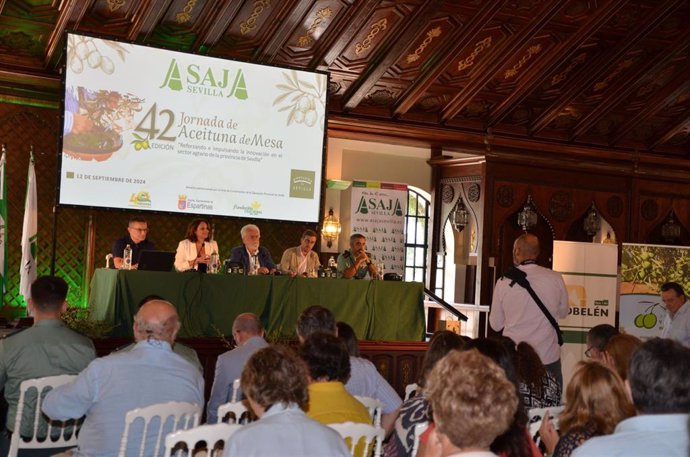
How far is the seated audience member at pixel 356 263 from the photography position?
871cm

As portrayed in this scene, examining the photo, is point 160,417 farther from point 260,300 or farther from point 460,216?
point 460,216

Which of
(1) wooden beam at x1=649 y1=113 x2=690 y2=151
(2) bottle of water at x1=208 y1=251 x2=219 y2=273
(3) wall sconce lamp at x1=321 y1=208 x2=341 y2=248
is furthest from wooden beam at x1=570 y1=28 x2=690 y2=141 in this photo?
(2) bottle of water at x1=208 y1=251 x2=219 y2=273

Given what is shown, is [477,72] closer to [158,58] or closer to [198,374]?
[158,58]

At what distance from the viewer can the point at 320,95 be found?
10.4 metres

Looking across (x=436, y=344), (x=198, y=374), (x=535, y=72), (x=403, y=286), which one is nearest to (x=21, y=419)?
(x=198, y=374)

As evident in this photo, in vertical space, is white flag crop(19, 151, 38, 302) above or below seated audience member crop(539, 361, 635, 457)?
above

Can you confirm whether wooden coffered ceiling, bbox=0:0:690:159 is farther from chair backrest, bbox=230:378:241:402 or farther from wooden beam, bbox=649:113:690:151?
chair backrest, bbox=230:378:241:402

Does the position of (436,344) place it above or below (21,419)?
above

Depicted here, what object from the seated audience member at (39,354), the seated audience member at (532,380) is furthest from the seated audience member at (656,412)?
the seated audience member at (39,354)

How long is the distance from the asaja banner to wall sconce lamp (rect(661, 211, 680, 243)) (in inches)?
161

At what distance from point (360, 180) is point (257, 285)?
173 inches

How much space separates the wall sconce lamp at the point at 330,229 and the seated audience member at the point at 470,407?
939 centimetres

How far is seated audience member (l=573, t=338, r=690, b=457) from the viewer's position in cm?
247

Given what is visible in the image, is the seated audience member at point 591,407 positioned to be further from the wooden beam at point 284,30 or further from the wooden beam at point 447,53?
the wooden beam at point 447,53
